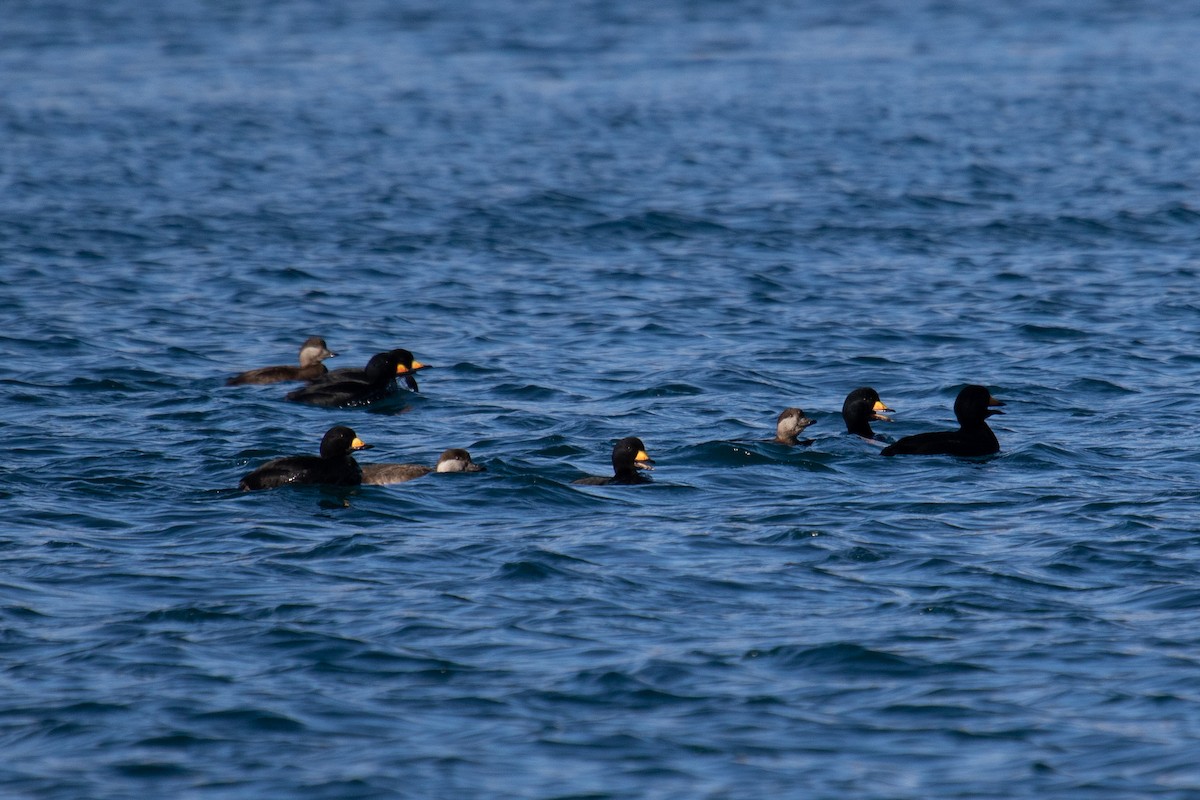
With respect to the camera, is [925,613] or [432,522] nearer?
[925,613]

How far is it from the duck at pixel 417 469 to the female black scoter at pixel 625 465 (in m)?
0.89

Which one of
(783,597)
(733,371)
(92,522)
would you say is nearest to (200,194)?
(733,371)


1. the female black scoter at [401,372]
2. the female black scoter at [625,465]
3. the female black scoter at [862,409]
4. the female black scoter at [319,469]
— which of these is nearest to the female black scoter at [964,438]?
the female black scoter at [862,409]

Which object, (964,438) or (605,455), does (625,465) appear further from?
(964,438)

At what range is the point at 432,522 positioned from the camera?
12273 mm

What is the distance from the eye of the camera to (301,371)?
17.1 m

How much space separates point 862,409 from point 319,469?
4.77 metres

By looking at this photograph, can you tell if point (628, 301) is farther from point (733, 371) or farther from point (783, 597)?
point (783, 597)

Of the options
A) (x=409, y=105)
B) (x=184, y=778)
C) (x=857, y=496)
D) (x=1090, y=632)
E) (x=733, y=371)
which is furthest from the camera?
(x=409, y=105)

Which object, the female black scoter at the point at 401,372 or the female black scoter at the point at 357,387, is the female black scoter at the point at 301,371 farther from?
the female black scoter at the point at 357,387

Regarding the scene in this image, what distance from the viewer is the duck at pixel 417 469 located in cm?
1330

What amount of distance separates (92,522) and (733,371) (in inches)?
292

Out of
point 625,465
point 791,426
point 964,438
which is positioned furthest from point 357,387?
point 964,438

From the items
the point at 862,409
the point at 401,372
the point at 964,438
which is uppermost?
the point at 401,372
